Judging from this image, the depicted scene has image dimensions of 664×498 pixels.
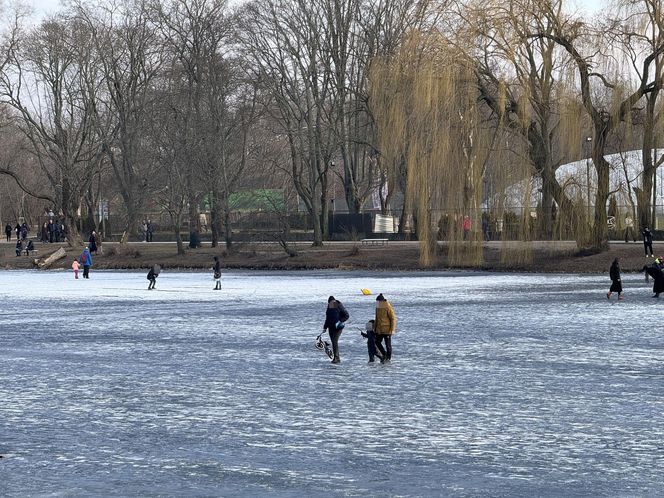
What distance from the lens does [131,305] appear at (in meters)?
35.6

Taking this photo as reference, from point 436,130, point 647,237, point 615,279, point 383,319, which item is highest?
point 436,130

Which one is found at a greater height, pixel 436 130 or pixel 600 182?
pixel 436 130

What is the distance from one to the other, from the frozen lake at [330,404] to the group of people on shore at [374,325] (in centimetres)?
41

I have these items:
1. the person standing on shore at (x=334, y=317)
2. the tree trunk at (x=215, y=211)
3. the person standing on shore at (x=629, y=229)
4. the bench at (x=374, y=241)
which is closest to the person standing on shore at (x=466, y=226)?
the person standing on shore at (x=629, y=229)

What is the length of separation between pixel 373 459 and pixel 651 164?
115 feet

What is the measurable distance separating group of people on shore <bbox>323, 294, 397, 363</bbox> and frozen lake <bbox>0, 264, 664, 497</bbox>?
16.2 inches

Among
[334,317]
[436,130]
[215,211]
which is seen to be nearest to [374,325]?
[334,317]

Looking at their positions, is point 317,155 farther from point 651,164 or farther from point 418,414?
point 418,414

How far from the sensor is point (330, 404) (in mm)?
17062

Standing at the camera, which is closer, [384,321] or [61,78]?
[384,321]

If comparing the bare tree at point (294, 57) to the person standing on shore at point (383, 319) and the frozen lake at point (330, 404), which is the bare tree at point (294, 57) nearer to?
the frozen lake at point (330, 404)

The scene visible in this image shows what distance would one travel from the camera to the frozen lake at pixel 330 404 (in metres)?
12.7

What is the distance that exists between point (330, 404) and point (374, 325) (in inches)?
157

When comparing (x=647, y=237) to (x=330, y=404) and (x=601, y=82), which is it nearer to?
(x=601, y=82)
